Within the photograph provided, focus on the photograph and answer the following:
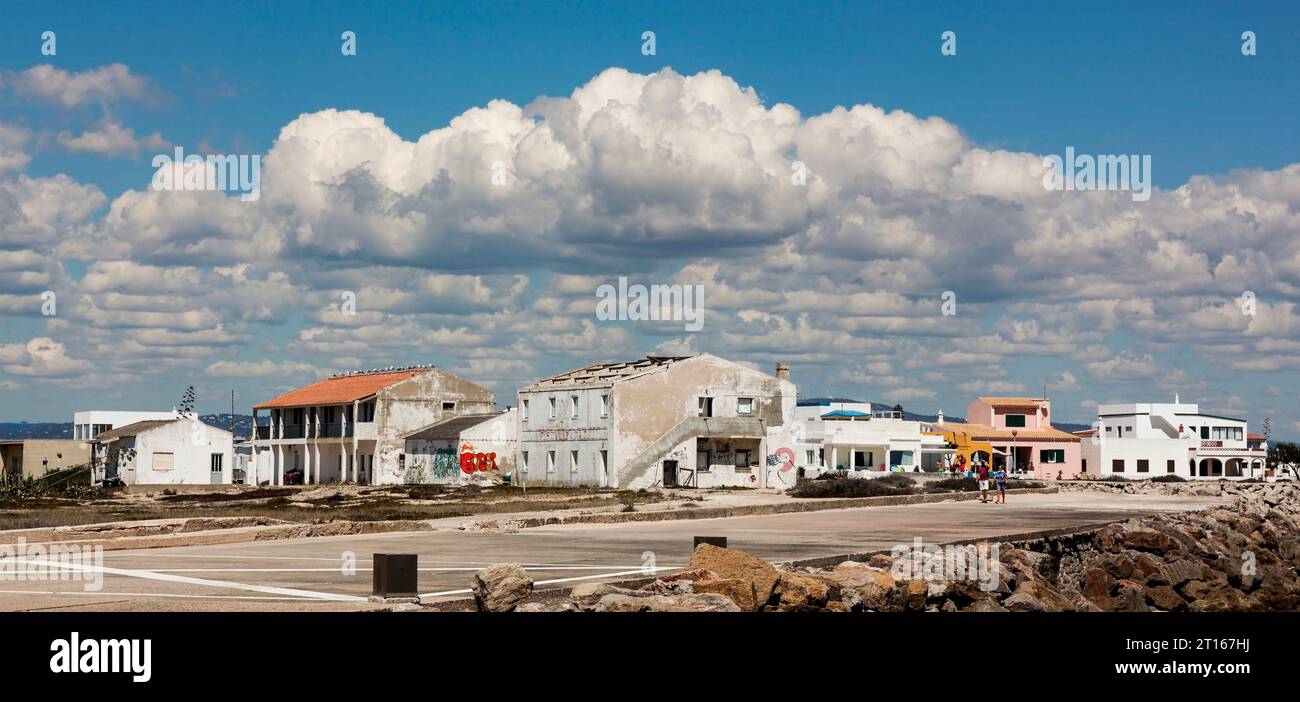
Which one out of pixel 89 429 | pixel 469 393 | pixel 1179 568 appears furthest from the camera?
pixel 89 429

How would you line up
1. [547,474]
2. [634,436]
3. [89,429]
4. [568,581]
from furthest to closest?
[89,429]
[547,474]
[634,436]
[568,581]

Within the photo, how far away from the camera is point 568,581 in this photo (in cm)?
1798

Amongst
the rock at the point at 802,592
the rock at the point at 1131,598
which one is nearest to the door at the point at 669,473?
the rock at the point at 1131,598

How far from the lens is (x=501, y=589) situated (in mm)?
13680

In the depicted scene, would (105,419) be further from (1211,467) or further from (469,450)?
(1211,467)

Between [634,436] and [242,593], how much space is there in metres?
46.4

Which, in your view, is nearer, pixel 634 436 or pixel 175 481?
pixel 634 436

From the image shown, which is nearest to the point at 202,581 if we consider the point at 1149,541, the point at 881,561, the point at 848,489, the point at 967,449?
the point at 881,561

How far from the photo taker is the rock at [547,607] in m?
13.5

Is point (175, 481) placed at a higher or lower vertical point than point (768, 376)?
lower

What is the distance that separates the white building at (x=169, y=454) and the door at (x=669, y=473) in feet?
89.0

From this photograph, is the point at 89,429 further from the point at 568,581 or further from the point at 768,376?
the point at 568,581

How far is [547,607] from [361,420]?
6544 cm

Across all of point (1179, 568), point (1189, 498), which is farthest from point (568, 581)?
point (1189, 498)
